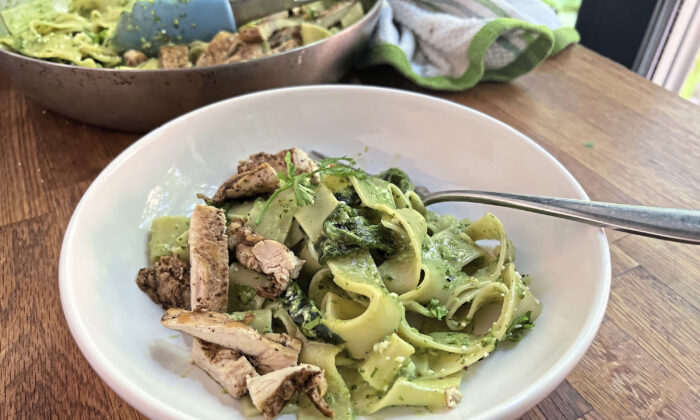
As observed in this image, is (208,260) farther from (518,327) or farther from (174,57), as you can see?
(174,57)

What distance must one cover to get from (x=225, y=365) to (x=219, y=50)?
70.8 inches

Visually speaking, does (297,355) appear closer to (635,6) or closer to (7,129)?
(7,129)

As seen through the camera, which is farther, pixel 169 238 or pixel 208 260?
pixel 169 238

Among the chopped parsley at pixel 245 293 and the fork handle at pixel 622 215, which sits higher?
the fork handle at pixel 622 215

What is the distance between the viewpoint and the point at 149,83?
230cm

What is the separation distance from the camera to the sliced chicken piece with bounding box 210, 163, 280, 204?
6.23ft

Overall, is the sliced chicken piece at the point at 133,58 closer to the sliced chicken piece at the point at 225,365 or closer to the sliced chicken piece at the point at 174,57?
the sliced chicken piece at the point at 174,57

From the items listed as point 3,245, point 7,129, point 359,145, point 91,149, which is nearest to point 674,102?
point 359,145

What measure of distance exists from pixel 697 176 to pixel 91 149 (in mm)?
2863

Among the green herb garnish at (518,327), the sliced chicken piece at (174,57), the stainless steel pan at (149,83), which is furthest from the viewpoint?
the sliced chicken piece at (174,57)

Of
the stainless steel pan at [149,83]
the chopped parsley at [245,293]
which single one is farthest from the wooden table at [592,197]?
the chopped parsley at [245,293]

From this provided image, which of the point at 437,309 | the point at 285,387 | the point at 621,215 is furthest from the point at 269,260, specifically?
the point at 621,215

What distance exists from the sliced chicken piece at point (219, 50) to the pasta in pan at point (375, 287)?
877mm

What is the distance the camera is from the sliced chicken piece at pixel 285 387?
1.33 m
